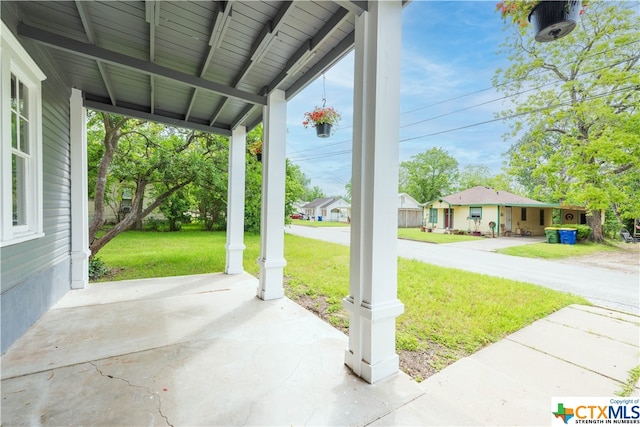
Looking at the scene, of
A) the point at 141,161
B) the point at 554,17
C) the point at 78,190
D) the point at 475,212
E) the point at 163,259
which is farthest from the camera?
the point at 475,212

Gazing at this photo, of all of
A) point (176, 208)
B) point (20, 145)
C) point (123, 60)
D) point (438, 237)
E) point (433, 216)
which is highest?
point (123, 60)

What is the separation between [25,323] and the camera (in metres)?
2.50

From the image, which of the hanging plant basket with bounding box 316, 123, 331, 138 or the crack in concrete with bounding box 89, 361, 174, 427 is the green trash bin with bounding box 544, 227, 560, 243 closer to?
the hanging plant basket with bounding box 316, 123, 331, 138

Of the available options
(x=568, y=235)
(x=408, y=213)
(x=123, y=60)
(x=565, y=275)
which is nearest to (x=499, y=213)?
(x=568, y=235)

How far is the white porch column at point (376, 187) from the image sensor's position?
1.79 meters

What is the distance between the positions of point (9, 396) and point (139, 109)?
4.01 metres

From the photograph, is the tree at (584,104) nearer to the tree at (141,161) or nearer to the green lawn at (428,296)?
the green lawn at (428,296)

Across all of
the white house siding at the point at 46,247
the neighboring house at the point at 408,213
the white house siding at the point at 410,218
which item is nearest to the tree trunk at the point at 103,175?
the white house siding at the point at 46,247

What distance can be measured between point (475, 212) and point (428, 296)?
1324 centimetres

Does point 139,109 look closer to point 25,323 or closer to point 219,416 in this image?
point 25,323

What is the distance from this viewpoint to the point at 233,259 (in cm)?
505

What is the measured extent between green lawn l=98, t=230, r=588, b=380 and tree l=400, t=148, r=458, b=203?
20714mm

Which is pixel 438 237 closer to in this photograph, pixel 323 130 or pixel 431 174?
pixel 323 130

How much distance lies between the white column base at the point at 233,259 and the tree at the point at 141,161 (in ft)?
6.85
